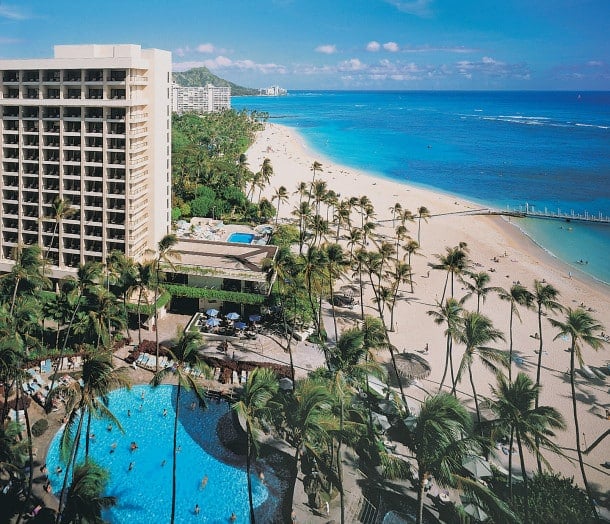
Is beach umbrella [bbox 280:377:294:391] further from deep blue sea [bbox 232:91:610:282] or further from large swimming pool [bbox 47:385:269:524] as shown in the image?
deep blue sea [bbox 232:91:610:282]

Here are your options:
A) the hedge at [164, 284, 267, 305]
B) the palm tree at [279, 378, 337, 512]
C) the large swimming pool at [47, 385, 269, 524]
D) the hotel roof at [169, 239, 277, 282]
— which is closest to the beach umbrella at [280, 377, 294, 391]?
the large swimming pool at [47, 385, 269, 524]

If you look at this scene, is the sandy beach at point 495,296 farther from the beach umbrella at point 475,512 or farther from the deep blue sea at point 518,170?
the deep blue sea at point 518,170

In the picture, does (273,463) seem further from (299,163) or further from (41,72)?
(299,163)

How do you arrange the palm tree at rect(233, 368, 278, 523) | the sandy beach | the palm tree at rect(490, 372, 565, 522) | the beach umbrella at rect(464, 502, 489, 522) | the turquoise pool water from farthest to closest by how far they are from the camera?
the turquoise pool water < the sandy beach < the beach umbrella at rect(464, 502, 489, 522) < the palm tree at rect(233, 368, 278, 523) < the palm tree at rect(490, 372, 565, 522)

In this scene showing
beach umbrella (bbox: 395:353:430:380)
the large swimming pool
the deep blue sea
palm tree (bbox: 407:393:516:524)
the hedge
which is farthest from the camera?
the deep blue sea

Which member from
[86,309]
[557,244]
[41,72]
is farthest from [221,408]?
[557,244]
